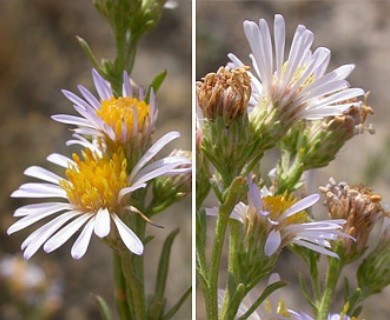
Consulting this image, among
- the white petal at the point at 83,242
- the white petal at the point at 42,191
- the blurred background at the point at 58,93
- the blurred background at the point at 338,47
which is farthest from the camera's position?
the blurred background at the point at 58,93

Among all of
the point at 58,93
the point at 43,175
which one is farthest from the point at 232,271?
the point at 58,93

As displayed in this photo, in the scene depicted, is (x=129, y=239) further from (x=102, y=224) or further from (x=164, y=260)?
(x=164, y=260)

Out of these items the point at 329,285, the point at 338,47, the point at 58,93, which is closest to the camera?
the point at 329,285

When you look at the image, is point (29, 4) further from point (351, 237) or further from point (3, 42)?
point (351, 237)

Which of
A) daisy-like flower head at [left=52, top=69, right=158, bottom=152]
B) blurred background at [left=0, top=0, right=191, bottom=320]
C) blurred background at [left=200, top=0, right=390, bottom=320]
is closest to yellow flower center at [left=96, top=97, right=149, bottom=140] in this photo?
daisy-like flower head at [left=52, top=69, right=158, bottom=152]

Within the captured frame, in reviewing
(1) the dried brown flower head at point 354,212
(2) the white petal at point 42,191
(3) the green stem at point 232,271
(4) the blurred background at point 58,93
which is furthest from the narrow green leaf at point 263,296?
(4) the blurred background at point 58,93

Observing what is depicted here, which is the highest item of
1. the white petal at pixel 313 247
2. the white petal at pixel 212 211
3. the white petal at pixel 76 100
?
the white petal at pixel 76 100

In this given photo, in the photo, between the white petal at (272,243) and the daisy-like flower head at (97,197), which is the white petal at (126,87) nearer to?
the daisy-like flower head at (97,197)
